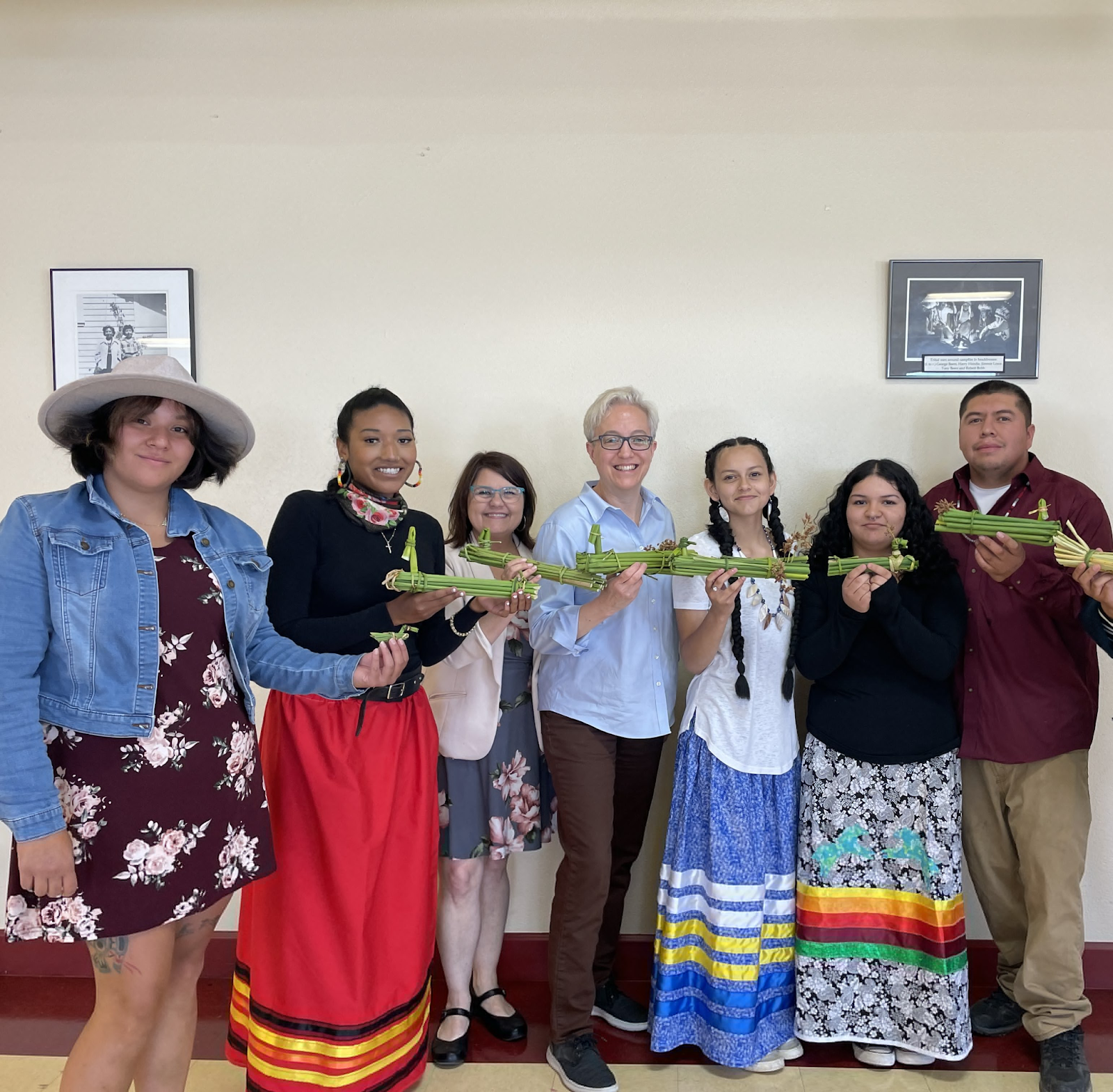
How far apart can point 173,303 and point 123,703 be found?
6.39 ft

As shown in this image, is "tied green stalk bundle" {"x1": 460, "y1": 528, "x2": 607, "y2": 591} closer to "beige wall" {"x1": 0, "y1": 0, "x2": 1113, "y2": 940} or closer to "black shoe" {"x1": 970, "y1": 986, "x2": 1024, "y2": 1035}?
"beige wall" {"x1": 0, "y1": 0, "x2": 1113, "y2": 940}

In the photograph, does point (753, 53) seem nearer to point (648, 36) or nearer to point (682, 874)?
point (648, 36)

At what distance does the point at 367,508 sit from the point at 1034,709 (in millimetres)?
2058

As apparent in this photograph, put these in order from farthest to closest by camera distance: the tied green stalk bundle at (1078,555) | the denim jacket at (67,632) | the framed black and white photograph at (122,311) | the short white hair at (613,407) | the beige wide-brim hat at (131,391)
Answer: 1. the framed black and white photograph at (122,311)
2. the short white hair at (613,407)
3. the tied green stalk bundle at (1078,555)
4. the beige wide-brim hat at (131,391)
5. the denim jacket at (67,632)

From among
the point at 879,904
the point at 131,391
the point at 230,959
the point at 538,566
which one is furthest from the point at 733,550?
the point at 230,959

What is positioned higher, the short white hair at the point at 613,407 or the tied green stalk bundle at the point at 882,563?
the short white hair at the point at 613,407

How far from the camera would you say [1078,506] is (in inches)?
100

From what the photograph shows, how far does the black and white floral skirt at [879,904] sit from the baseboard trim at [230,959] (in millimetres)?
691

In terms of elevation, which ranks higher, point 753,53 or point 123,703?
point 753,53

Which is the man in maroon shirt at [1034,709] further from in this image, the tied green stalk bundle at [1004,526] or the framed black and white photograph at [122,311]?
the framed black and white photograph at [122,311]

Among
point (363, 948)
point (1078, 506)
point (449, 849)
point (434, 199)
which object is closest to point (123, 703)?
point (363, 948)

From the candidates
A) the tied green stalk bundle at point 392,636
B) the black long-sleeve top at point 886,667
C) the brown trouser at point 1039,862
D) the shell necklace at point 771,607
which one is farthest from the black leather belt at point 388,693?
the brown trouser at point 1039,862

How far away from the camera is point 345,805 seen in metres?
2.20

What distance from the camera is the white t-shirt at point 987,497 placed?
265cm
